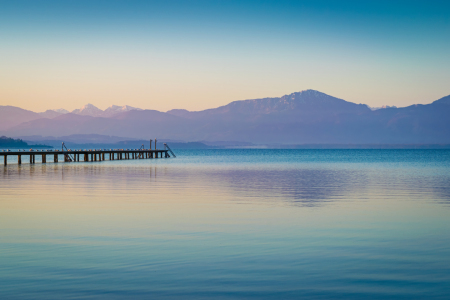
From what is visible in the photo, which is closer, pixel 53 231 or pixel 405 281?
pixel 405 281

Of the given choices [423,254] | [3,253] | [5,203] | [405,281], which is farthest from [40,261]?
[5,203]

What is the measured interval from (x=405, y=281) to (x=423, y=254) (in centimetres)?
283

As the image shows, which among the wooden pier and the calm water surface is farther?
the wooden pier

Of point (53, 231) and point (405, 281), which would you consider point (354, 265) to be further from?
point (53, 231)

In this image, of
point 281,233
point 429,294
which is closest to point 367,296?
point 429,294

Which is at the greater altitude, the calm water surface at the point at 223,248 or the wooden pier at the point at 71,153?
the wooden pier at the point at 71,153

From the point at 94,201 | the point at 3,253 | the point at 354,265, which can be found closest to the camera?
the point at 354,265

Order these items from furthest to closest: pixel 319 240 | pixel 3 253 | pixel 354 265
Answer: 1. pixel 319 240
2. pixel 3 253
3. pixel 354 265

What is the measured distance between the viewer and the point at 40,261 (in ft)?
36.6

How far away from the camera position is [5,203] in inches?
865

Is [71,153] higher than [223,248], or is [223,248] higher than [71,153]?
[71,153]

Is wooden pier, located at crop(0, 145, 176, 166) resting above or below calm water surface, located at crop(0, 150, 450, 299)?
above

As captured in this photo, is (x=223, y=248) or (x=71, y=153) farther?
(x=71, y=153)

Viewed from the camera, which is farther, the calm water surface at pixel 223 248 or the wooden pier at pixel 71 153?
the wooden pier at pixel 71 153
